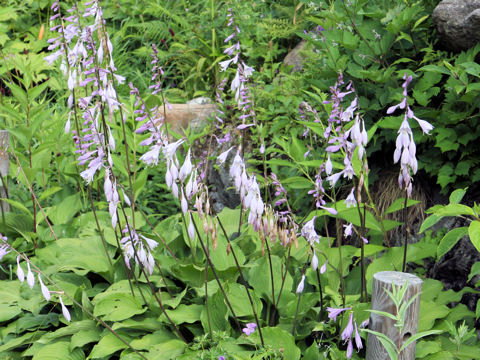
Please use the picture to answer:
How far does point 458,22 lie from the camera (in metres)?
3.04

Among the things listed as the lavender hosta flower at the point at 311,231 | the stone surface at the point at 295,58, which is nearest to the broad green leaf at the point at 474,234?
the lavender hosta flower at the point at 311,231

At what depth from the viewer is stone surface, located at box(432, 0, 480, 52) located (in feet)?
9.89

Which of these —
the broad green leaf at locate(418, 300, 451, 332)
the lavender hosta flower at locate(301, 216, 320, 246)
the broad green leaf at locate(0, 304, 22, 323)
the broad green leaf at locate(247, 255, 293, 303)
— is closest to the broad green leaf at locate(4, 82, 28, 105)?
the broad green leaf at locate(0, 304, 22, 323)

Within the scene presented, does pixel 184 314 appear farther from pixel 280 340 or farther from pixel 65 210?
pixel 65 210

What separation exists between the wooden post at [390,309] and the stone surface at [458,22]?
5.51ft

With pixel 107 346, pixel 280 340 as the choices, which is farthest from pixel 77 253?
pixel 280 340

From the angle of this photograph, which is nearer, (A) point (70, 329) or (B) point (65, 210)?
(A) point (70, 329)

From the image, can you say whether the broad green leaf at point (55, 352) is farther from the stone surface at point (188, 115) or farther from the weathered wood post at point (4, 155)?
the stone surface at point (188, 115)

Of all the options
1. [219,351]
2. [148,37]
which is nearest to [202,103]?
[148,37]

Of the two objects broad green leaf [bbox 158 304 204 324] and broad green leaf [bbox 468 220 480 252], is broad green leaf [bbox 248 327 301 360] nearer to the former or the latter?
broad green leaf [bbox 158 304 204 324]

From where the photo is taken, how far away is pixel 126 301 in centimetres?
267

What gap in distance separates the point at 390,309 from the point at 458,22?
6.00 feet

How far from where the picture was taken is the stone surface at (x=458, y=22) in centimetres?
302

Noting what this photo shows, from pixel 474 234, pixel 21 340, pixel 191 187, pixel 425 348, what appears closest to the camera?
pixel 474 234
